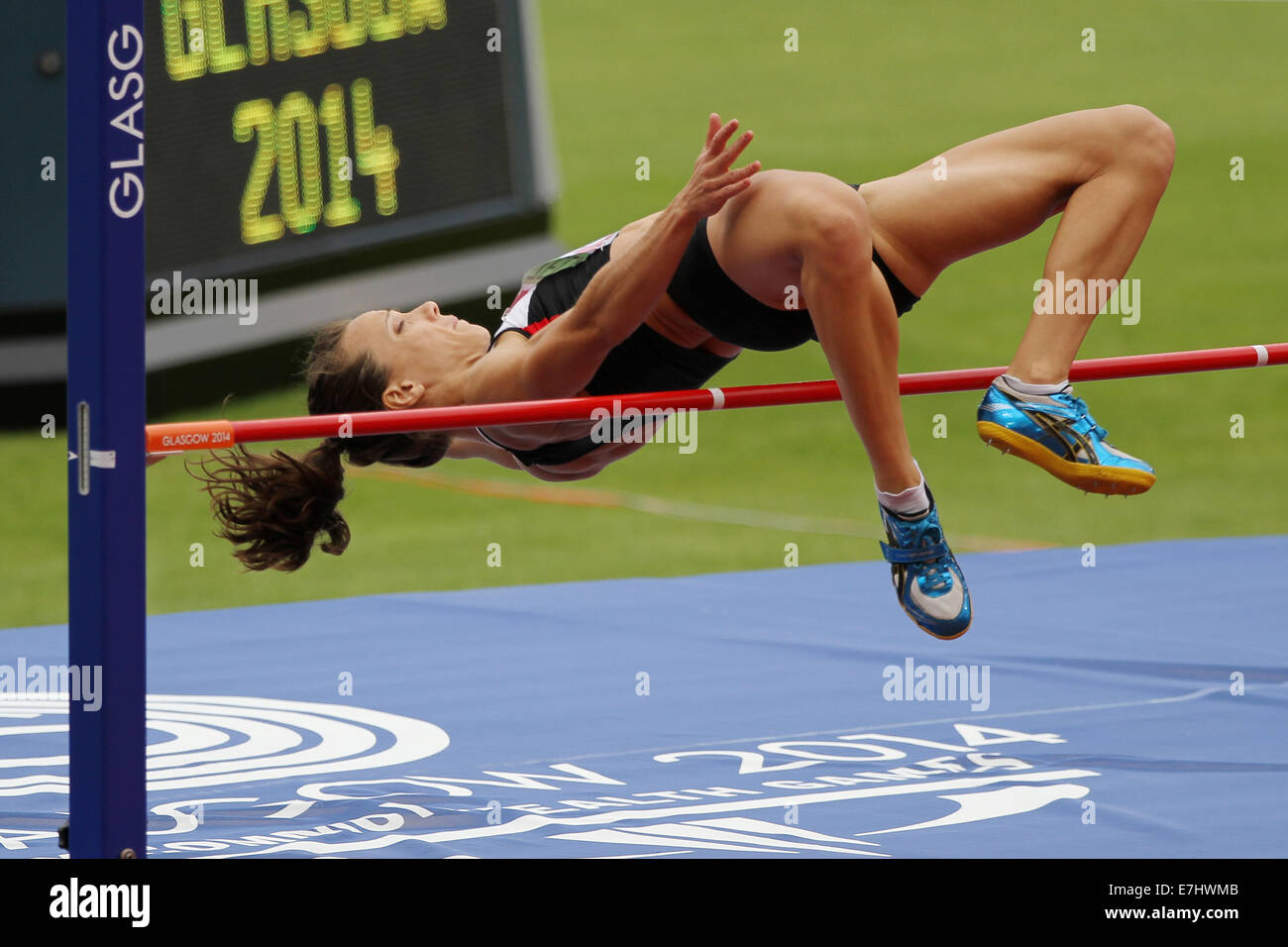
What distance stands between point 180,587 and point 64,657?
1.56 meters

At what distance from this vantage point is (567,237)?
34.1 ft

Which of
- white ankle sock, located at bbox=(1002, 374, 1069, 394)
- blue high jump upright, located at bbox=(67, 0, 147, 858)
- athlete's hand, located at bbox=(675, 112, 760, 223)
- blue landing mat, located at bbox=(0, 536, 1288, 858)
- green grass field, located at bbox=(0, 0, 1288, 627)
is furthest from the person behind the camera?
green grass field, located at bbox=(0, 0, 1288, 627)

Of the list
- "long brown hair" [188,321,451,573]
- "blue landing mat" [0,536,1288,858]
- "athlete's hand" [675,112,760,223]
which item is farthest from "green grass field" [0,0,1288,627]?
"athlete's hand" [675,112,760,223]

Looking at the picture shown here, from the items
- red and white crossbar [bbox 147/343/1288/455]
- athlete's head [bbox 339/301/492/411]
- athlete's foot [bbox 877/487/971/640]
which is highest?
athlete's head [bbox 339/301/492/411]

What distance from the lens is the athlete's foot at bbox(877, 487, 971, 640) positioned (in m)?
2.79

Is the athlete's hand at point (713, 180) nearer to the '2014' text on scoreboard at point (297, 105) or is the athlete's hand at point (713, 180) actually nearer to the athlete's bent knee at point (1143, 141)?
the athlete's bent knee at point (1143, 141)

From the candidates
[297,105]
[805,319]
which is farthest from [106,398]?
[297,105]

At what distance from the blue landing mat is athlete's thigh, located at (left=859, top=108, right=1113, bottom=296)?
1.00 metres

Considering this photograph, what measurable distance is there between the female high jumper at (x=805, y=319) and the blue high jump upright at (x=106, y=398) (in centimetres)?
67

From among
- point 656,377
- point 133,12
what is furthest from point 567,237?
point 133,12

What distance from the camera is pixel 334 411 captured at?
3074mm

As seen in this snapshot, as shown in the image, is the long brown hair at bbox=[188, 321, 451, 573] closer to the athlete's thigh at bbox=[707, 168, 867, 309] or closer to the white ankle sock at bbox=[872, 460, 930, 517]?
the athlete's thigh at bbox=[707, 168, 867, 309]

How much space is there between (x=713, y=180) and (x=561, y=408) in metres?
0.39

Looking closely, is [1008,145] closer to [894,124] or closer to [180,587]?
[180,587]
